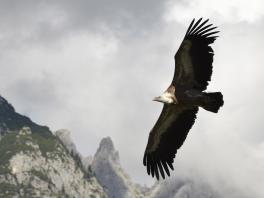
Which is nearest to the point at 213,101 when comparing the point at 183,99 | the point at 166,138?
the point at 183,99

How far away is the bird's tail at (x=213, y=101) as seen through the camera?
121 feet

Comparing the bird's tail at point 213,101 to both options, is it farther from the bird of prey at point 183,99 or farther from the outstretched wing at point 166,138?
the outstretched wing at point 166,138

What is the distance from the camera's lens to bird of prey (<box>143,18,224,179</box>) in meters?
38.6

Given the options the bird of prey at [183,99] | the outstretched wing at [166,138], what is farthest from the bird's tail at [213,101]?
the outstretched wing at [166,138]

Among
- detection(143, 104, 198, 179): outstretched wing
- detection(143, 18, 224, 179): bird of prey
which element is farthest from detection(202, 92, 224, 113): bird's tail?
detection(143, 104, 198, 179): outstretched wing

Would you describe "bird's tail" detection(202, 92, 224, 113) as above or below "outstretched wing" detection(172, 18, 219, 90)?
below

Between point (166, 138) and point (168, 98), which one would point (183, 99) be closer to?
point (168, 98)

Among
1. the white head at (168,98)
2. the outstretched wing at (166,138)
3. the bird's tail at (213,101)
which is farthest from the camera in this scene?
the outstretched wing at (166,138)

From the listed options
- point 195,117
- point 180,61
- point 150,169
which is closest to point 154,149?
point 150,169

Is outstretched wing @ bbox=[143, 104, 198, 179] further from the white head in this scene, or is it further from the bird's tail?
the bird's tail

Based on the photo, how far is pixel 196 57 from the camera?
130 ft

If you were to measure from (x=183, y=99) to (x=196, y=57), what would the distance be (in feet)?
9.02

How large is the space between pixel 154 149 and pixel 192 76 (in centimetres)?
627

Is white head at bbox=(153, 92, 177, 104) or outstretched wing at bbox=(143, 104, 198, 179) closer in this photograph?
white head at bbox=(153, 92, 177, 104)
